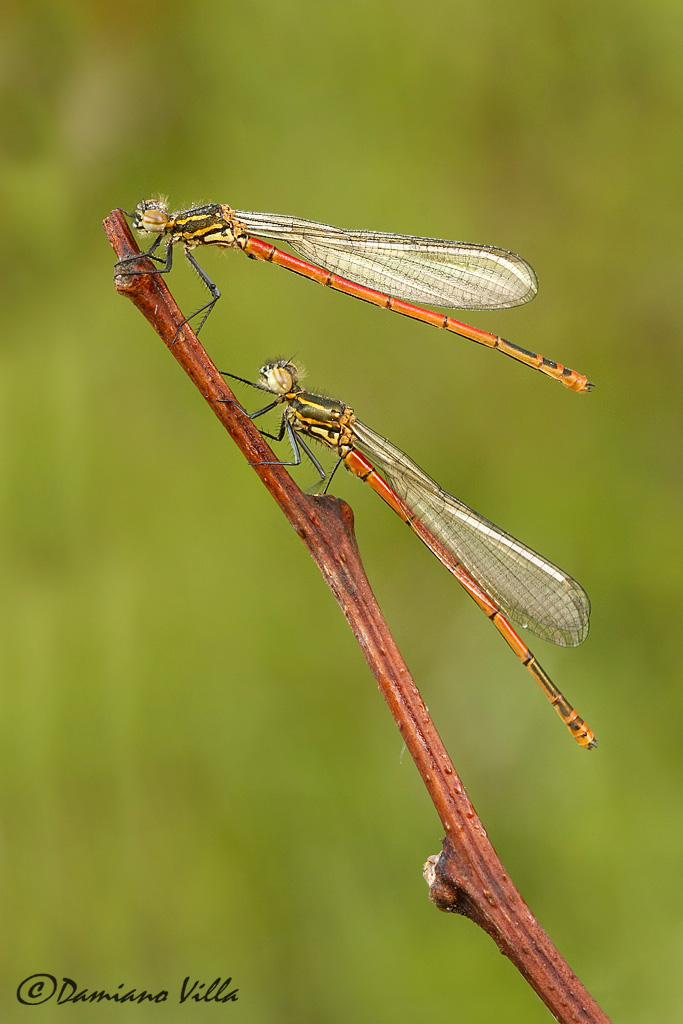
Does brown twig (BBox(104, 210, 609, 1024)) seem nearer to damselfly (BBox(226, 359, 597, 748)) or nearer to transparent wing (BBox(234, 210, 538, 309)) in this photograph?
damselfly (BBox(226, 359, 597, 748))

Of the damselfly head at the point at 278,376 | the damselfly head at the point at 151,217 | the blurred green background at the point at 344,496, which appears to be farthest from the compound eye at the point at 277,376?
the blurred green background at the point at 344,496

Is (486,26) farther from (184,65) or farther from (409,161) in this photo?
(184,65)

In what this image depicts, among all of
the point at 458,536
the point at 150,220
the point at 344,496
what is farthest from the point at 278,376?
the point at 344,496

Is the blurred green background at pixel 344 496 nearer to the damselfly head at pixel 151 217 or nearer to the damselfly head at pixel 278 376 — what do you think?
the damselfly head at pixel 278 376

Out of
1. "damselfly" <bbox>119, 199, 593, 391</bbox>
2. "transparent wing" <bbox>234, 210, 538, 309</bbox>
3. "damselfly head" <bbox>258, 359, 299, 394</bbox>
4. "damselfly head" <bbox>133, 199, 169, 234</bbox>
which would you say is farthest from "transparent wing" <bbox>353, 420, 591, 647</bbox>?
"damselfly head" <bbox>133, 199, 169, 234</bbox>

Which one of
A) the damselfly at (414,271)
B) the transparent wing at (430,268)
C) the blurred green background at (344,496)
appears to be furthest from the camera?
the blurred green background at (344,496)

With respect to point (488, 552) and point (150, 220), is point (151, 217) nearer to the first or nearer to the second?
point (150, 220)
